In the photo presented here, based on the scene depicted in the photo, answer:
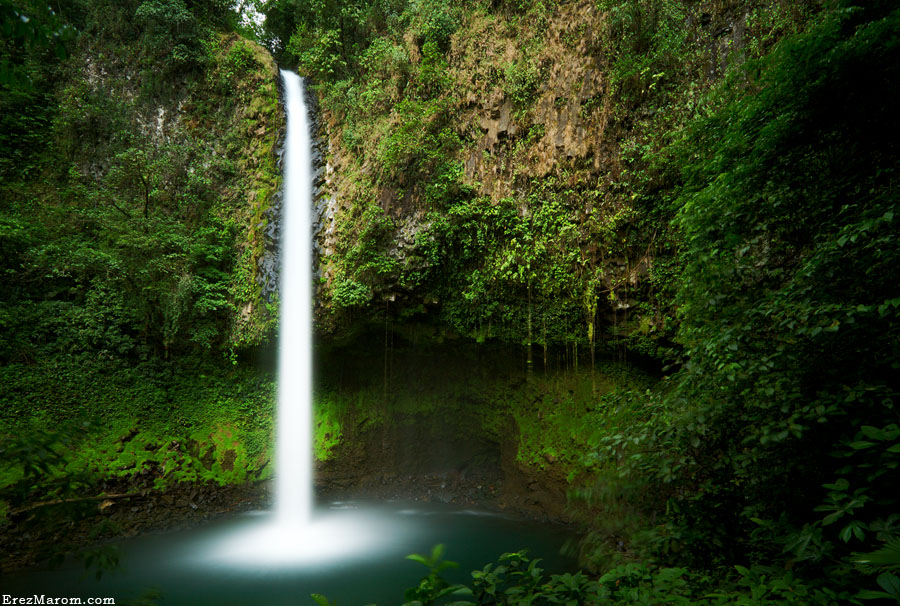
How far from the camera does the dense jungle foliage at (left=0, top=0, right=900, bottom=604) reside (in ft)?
8.07

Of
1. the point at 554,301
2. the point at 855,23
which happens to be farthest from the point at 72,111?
the point at 855,23

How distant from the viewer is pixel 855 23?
9.13 feet

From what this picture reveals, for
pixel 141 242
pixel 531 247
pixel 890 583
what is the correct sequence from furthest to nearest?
pixel 141 242 → pixel 531 247 → pixel 890 583

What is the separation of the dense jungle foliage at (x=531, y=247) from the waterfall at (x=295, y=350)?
431mm

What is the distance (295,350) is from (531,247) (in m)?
5.18

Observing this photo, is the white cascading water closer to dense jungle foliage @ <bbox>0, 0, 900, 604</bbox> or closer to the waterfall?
the waterfall

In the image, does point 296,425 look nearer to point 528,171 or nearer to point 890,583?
point 528,171

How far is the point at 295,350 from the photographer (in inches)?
346

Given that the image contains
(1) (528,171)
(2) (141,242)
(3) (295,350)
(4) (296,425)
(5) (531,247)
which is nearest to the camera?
(5) (531,247)

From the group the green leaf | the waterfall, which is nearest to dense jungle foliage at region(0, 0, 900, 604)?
the green leaf

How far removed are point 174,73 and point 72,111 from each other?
7.61 feet

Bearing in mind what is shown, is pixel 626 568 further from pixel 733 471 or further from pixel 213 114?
pixel 213 114

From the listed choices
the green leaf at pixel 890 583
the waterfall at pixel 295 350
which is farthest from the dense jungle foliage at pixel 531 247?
the waterfall at pixel 295 350

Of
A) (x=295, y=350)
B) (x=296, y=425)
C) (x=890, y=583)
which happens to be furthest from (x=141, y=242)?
(x=890, y=583)
